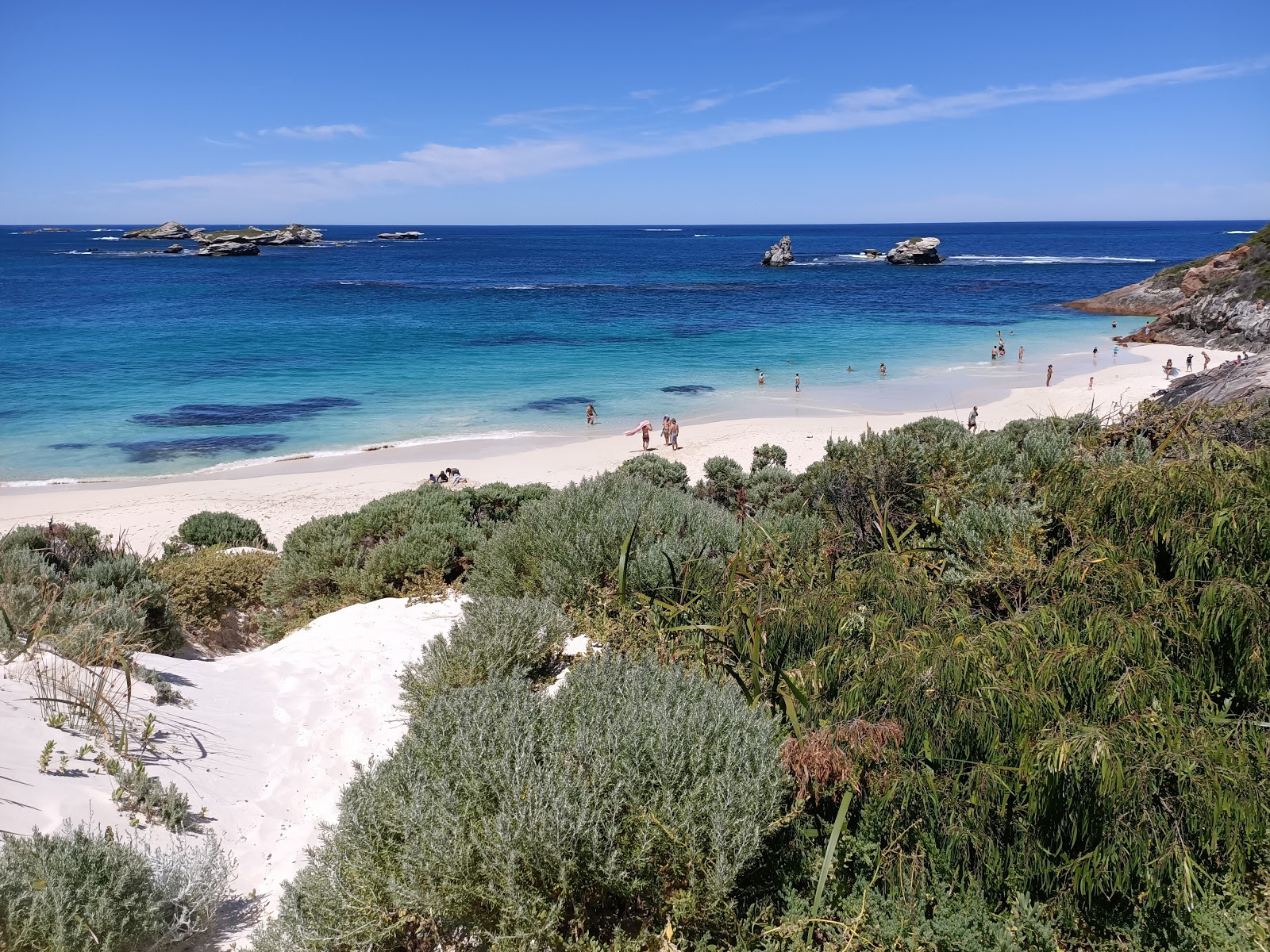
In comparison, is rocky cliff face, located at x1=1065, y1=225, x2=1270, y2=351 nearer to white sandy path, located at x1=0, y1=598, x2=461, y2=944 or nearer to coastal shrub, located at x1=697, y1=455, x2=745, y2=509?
coastal shrub, located at x1=697, y1=455, x2=745, y2=509

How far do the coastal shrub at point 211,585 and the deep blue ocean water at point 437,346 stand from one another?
1406 cm

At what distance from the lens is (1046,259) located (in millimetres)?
103812

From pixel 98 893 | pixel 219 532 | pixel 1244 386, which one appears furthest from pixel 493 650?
pixel 1244 386

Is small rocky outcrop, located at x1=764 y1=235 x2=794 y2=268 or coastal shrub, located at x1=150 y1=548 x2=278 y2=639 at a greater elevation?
small rocky outcrop, located at x1=764 y1=235 x2=794 y2=268

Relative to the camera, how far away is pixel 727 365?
120 ft

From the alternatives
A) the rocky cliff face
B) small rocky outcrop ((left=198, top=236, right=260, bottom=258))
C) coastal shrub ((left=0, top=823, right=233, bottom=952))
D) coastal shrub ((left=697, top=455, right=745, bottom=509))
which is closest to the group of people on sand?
coastal shrub ((left=697, top=455, right=745, bottom=509))

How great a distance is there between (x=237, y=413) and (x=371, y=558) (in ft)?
74.0

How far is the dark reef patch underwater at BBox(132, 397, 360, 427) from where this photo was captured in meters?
26.4

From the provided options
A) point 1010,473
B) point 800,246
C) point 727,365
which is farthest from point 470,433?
point 800,246

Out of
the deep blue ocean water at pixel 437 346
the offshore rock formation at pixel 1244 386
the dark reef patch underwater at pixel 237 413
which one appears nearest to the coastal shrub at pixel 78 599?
the offshore rock formation at pixel 1244 386

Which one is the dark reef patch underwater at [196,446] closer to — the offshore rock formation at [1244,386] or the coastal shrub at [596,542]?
the coastal shrub at [596,542]

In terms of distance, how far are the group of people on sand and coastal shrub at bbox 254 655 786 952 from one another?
613 inches

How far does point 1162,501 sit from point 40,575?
327 inches

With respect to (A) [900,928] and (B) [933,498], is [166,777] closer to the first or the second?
(A) [900,928]
